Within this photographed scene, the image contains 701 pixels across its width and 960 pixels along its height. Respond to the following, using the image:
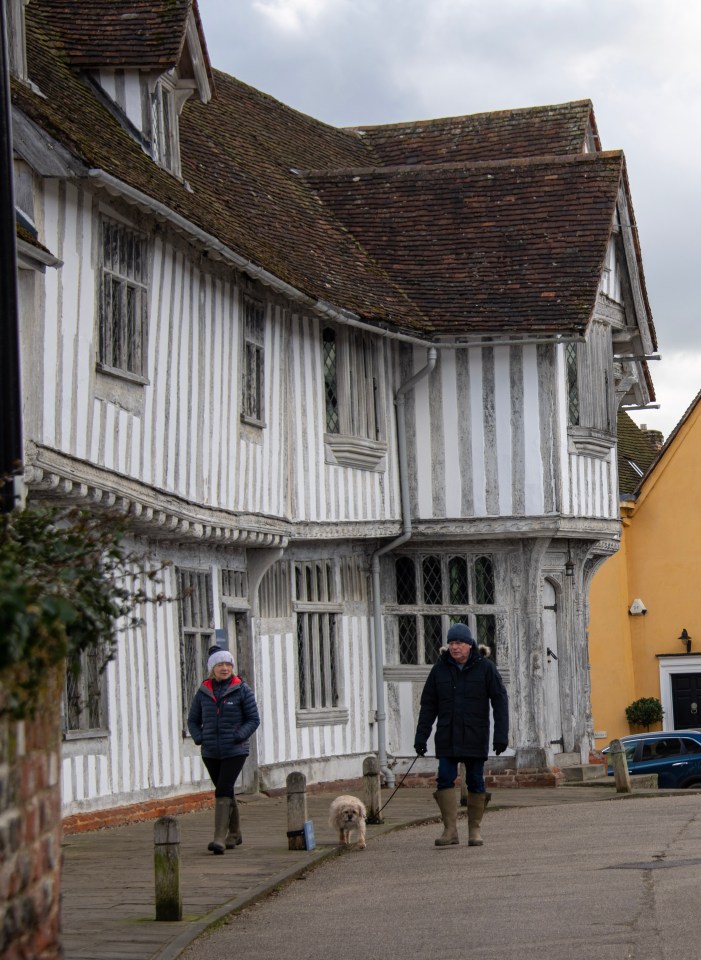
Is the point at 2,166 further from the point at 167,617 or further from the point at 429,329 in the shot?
the point at 429,329

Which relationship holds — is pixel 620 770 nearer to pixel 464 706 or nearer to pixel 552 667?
pixel 552 667

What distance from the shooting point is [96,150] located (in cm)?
1429

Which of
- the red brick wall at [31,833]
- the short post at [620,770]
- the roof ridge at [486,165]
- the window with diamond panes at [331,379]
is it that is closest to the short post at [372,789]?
the short post at [620,770]

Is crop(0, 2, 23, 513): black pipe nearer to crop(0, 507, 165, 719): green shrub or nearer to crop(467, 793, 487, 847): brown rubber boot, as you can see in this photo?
crop(0, 507, 165, 719): green shrub

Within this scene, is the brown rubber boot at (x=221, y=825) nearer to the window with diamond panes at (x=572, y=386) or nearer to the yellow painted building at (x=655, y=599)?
the window with diamond panes at (x=572, y=386)

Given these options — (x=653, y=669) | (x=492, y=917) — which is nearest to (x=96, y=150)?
(x=492, y=917)

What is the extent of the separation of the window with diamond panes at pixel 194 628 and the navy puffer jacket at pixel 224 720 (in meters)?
4.34

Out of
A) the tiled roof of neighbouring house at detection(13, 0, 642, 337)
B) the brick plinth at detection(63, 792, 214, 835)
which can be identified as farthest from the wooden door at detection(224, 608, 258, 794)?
the tiled roof of neighbouring house at detection(13, 0, 642, 337)

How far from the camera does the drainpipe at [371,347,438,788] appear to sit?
21.8 m

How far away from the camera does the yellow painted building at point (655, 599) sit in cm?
3316

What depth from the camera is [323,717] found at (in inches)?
836

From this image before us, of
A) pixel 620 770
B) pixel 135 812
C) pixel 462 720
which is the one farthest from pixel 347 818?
pixel 620 770

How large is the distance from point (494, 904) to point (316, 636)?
1166cm

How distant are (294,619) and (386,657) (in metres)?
2.29
